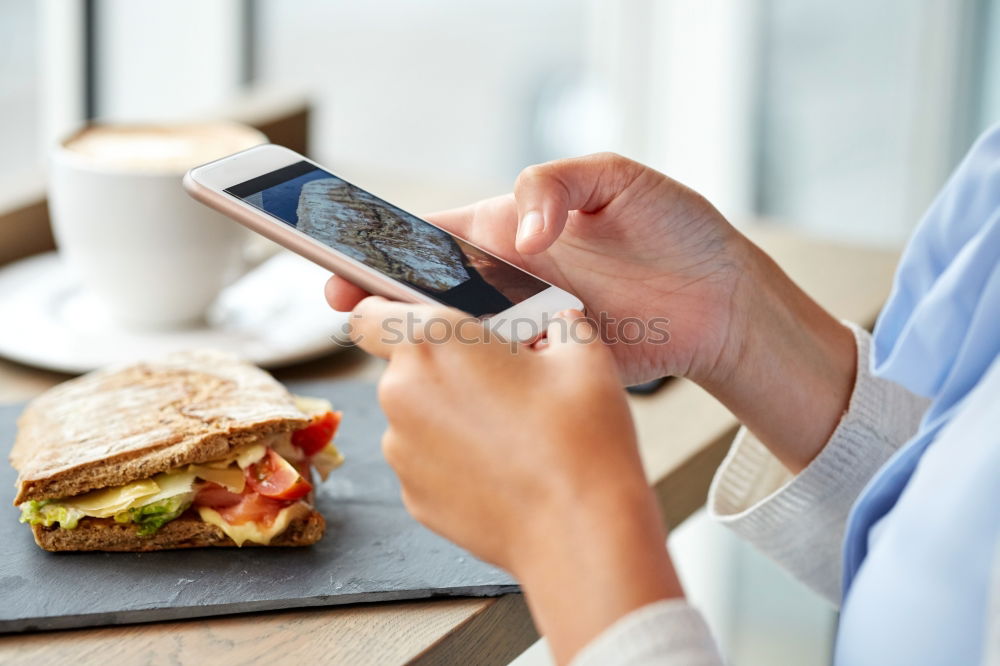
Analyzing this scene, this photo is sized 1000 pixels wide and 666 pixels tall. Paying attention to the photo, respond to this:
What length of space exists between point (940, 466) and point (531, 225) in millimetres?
287

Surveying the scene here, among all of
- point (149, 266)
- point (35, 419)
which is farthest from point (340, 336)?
point (35, 419)

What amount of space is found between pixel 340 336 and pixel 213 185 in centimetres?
39

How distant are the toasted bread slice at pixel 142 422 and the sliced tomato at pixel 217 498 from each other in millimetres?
24

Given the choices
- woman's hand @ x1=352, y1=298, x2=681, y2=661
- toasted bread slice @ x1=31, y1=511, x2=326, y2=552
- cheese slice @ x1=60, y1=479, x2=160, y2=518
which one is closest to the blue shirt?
woman's hand @ x1=352, y1=298, x2=681, y2=661

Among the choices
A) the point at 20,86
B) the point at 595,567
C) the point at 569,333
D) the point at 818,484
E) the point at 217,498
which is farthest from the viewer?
the point at 20,86

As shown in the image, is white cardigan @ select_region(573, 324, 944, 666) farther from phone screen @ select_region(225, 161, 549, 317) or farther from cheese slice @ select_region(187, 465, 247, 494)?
cheese slice @ select_region(187, 465, 247, 494)

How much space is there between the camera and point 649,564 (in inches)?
21.1

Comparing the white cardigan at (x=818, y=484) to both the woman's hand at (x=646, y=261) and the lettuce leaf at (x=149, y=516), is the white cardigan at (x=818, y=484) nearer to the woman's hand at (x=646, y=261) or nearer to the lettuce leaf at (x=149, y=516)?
the woman's hand at (x=646, y=261)

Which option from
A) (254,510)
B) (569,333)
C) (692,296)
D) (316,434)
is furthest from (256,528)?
(692,296)

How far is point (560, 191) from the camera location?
0.75 metres

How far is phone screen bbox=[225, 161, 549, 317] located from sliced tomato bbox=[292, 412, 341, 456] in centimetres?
16

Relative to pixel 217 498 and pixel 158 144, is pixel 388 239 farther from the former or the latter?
pixel 158 144

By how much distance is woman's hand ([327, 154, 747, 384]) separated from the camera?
0.81m

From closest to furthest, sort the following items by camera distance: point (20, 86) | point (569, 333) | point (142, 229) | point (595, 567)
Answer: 1. point (595, 567)
2. point (569, 333)
3. point (142, 229)
4. point (20, 86)
